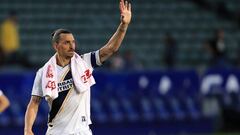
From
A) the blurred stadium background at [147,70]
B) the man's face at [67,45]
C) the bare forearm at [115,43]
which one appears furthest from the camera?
the blurred stadium background at [147,70]

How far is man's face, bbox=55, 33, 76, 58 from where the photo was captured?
33.8 feet

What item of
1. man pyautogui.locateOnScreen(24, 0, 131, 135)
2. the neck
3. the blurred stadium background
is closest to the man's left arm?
man pyautogui.locateOnScreen(24, 0, 131, 135)

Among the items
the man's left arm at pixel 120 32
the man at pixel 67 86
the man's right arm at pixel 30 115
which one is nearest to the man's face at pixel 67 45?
the man at pixel 67 86

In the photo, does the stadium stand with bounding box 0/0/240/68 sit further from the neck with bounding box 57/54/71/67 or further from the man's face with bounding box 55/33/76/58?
the man's face with bounding box 55/33/76/58

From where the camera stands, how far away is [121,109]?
2227 cm

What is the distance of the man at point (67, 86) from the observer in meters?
10.3

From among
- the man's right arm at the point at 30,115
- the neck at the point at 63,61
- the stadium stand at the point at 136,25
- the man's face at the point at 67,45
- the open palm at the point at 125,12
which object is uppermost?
the stadium stand at the point at 136,25

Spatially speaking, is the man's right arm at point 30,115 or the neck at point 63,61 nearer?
the man's right arm at point 30,115

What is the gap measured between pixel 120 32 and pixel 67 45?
2.05 feet

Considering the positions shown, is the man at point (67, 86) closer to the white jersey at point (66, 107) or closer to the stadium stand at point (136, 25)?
the white jersey at point (66, 107)

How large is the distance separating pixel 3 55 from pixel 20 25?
4.27 metres

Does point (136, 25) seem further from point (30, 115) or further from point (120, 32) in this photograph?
point (30, 115)

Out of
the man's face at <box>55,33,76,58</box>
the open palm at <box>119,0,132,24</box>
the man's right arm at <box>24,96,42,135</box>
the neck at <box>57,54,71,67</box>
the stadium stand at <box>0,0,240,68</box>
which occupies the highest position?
the stadium stand at <box>0,0,240,68</box>

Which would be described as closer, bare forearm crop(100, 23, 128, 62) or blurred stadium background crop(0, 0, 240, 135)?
bare forearm crop(100, 23, 128, 62)
